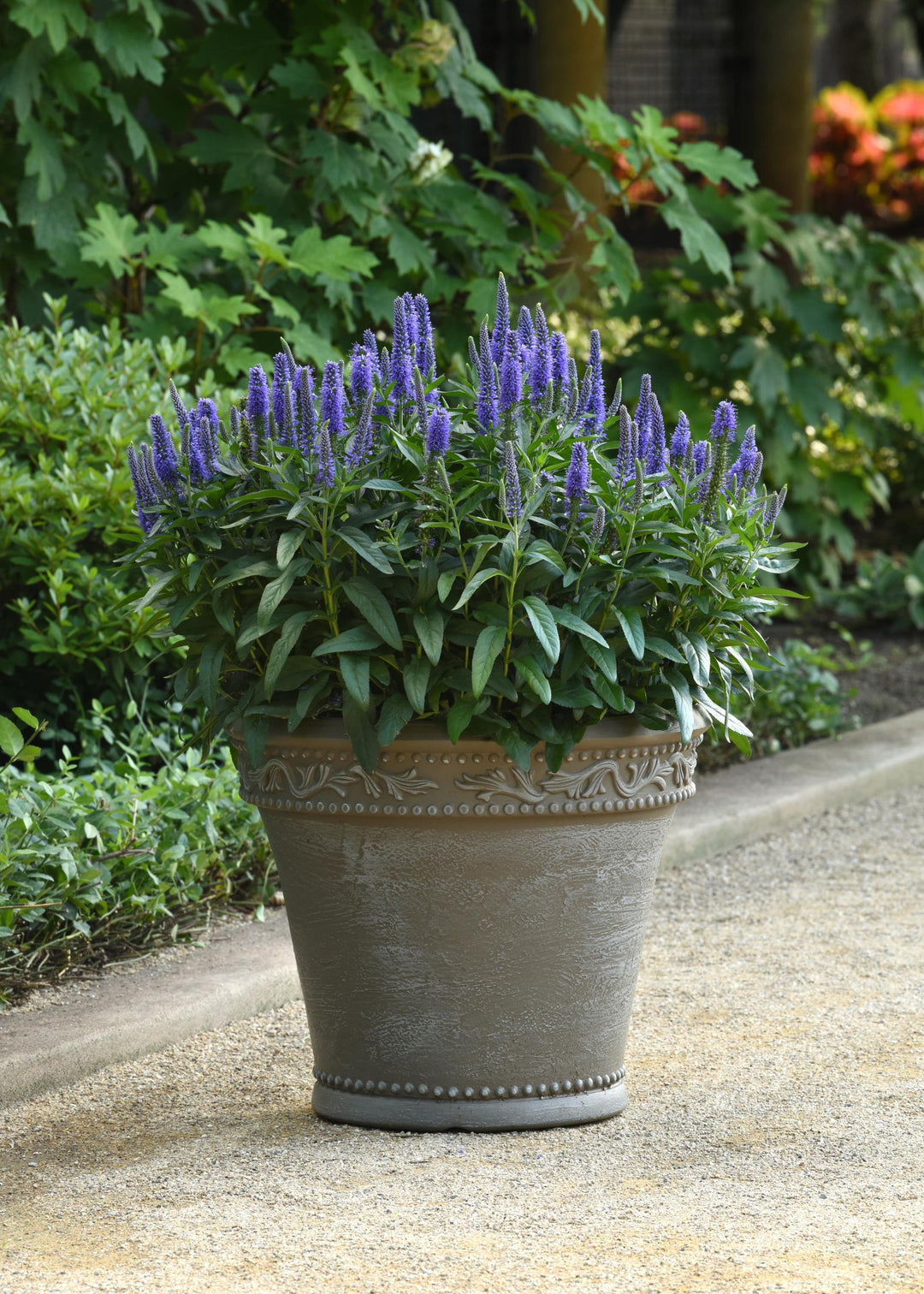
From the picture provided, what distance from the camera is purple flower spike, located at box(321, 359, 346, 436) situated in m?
2.30

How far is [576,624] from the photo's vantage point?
222 cm

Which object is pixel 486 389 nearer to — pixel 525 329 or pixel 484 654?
pixel 525 329

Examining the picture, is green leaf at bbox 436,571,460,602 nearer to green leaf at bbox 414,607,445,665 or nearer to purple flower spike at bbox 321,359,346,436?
green leaf at bbox 414,607,445,665

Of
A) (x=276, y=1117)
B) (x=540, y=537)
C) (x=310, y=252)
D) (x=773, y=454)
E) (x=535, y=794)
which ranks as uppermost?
(x=310, y=252)

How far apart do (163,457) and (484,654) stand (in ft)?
2.12

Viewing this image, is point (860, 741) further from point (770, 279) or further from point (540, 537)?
point (540, 537)

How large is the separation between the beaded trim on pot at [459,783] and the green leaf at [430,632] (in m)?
0.18

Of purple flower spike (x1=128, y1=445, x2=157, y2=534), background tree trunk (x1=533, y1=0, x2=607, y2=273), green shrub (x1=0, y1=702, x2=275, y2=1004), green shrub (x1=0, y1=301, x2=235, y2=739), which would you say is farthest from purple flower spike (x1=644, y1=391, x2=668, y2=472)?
background tree trunk (x1=533, y1=0, x2=607, y2=273)

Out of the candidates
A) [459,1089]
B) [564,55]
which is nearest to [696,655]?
[459,1089]

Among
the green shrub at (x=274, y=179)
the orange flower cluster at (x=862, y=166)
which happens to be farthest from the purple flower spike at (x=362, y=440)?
the orange flower cluster at (x=862, y=166)

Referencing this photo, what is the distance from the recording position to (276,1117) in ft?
8.21

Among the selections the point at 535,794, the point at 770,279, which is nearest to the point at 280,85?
the point at 770,279

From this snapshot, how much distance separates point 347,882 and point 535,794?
33 centimetres

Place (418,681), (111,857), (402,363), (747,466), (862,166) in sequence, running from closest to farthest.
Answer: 1. (418,681)
2. (402,363)
3. (747,466)
4. (111,857)
5. (862,166)
